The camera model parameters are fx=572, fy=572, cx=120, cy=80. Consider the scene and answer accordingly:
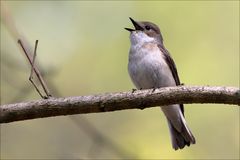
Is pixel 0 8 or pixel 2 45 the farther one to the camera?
pixel 2 45

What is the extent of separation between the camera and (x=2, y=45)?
8266 mm

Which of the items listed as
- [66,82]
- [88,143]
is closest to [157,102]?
[88,143]

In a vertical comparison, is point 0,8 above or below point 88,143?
above

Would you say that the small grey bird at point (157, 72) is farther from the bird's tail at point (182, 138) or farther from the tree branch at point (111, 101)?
the tree branch at point (111, 101)

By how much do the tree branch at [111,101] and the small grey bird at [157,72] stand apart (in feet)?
5.46

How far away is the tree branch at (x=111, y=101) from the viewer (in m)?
4.04

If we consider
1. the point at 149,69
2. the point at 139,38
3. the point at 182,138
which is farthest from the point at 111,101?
the point at 139,38

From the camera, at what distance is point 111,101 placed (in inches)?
163

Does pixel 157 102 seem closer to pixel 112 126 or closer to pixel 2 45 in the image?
pixel 112 126

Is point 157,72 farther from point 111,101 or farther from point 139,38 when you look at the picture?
point 111,101

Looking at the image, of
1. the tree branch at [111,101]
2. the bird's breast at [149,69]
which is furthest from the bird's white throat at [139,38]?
the tree branch at [111,101]

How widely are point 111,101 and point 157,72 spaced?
181 centimetres

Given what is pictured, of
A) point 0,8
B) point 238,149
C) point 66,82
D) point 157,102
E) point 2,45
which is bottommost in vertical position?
point 238,149

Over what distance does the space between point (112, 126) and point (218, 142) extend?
1457 mm
